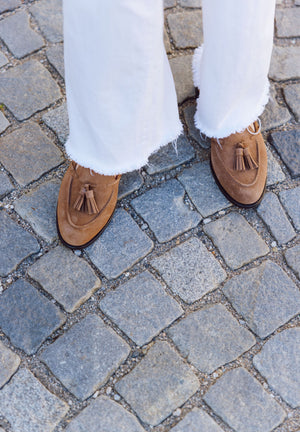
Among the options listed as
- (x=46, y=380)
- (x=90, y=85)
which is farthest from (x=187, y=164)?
(x=46, y=380)

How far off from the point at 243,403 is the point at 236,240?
65 centimetres

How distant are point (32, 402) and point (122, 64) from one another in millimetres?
1209

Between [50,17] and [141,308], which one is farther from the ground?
[50,17]

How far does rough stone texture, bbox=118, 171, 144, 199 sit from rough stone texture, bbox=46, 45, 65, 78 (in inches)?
26.8

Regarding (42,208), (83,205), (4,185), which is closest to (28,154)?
(4,185)

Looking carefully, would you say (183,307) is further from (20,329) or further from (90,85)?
(90,85)

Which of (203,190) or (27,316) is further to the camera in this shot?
(203,190)

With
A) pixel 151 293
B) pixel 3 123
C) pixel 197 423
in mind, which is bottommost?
pixel 197 423

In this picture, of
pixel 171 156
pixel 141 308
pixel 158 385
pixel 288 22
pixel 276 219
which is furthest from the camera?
pixel 288 22

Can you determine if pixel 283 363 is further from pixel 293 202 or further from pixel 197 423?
pixel 293 202

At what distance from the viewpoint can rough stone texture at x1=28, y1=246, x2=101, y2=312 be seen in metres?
1.84

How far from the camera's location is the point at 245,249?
197 centimetres

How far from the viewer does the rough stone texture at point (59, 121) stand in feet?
7.12

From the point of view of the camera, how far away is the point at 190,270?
1.92 m
